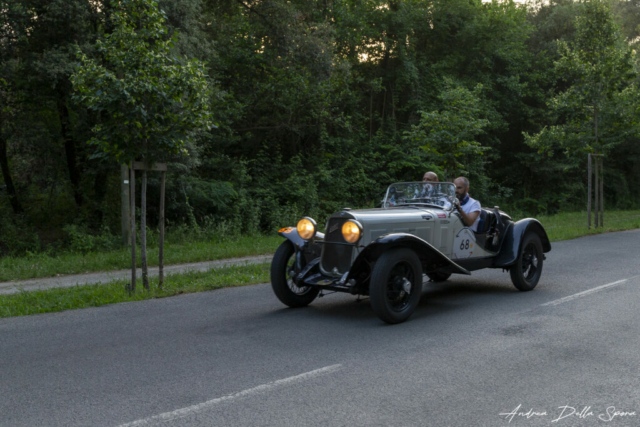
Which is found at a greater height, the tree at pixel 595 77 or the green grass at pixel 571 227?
the tree at pixel 595 77

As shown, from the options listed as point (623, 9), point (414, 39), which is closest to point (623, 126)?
point (414, 39)

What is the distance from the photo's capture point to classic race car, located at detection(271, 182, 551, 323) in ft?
22.0

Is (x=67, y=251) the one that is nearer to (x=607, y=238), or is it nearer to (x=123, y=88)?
(x=123, y=88)

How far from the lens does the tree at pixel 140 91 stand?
8148mm

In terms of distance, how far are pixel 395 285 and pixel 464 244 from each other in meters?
1.85

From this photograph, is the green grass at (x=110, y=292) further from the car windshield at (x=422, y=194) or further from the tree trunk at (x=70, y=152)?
the tree trunk at (x=70, y=152)

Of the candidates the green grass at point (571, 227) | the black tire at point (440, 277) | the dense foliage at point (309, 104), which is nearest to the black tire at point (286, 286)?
the black tire at point (440, 277)

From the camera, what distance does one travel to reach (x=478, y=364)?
16.7ft

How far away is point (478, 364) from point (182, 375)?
2.65 m

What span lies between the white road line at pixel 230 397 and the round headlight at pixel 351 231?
207 cm

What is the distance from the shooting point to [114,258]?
12.3 metres

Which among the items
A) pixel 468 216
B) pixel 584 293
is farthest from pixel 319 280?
pixel 584 293

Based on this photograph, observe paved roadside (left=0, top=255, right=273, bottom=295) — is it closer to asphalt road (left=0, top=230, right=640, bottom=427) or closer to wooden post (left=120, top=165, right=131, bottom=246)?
asphalt road (left=0, top=230, right=640, bottom=427)

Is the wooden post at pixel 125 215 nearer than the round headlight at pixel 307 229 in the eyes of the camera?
No
